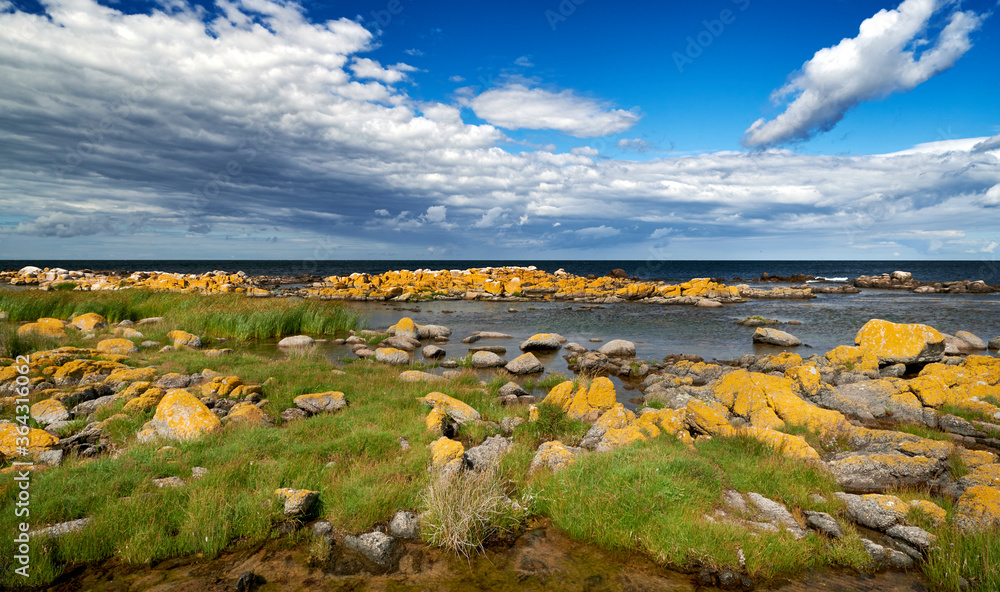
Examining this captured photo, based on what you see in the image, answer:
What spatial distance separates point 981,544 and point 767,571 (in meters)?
2.44

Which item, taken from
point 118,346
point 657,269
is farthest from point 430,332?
point 657,269

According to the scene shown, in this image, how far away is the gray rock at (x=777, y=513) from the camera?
5.74 metres

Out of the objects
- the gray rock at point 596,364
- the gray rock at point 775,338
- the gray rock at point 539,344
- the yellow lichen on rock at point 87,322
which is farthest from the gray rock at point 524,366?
the yellow lichen on rock at point 87,322

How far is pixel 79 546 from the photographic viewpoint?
4.92m

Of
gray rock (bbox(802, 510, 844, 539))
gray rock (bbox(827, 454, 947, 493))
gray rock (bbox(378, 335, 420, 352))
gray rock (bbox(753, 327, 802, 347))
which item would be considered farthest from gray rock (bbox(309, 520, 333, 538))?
gray rock (bbox(753, 327, 802, 347))

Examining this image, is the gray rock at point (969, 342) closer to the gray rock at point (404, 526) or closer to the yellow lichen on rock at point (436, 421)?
the yellow lichen on rock at point (436, 421)

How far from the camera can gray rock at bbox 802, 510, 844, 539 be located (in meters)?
5.74

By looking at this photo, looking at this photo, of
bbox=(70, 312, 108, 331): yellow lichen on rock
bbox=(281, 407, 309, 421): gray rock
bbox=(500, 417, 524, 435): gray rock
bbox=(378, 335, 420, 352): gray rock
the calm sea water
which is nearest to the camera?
bbox=(281, 407, 309, 421): gray rock

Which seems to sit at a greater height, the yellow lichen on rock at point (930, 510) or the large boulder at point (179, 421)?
the large boulder at point (179, 421)

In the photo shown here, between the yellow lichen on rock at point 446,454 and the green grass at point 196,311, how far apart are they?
17.9m

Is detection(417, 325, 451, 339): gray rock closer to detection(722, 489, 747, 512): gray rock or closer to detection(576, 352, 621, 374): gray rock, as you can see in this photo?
detection(576, 352, 621, 374): gray rock

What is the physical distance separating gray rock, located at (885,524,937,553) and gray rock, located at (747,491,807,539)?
1235 millimetres

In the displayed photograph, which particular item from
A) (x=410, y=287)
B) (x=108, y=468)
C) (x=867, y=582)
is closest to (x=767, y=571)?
(x=867, y=582)

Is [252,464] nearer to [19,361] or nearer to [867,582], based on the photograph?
[867,582]
